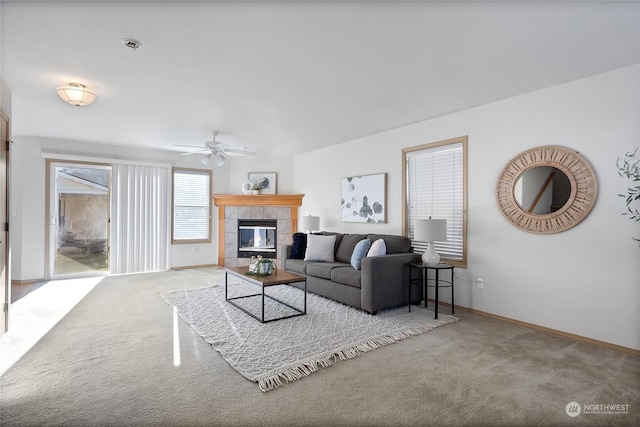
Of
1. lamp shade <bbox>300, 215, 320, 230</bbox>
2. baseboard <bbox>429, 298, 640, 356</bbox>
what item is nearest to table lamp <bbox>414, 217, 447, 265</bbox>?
baseboard <bbox>429, 298, 640, 356</bbox>

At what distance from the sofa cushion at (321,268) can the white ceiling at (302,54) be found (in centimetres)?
203

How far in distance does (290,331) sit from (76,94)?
10.8 ft

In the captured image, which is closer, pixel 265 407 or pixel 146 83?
pixel 265 407

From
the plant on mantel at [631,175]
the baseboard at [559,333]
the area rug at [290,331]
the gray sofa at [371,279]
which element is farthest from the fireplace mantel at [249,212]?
the plant on mantel at [631,175]

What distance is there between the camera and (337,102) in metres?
4.13

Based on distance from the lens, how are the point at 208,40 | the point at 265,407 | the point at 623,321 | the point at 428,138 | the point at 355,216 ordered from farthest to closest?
the point at 355,216 → the point at 428,138 → the point at 623,321 → the point at 208,40 → the point at 265,407

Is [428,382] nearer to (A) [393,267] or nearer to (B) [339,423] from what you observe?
(B) [339,423]

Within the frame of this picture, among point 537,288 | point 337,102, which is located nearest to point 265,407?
point 537,288

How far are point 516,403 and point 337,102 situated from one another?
131 inches

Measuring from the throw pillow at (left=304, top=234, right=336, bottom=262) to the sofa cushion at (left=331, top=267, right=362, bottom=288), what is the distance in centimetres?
70

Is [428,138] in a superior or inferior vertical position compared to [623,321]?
superior

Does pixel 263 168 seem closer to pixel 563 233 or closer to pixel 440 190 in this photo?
pixel 440 190

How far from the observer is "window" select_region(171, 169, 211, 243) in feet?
23.8

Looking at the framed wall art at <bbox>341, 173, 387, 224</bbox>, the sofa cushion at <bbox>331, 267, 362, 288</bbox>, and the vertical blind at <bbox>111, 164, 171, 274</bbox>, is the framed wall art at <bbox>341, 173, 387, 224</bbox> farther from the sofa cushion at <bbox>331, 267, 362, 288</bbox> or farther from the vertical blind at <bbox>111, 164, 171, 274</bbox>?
the vertical blind at <bbox>111, 164, 171, 274</bbox>
